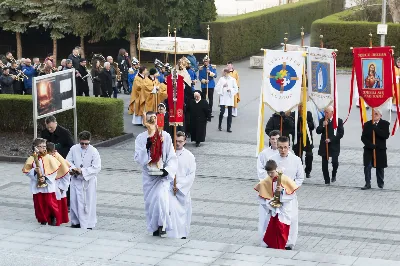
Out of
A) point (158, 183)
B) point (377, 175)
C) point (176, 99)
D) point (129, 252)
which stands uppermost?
point (176, 99)

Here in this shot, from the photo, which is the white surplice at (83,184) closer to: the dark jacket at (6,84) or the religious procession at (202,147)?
the religious procession at (202,147)

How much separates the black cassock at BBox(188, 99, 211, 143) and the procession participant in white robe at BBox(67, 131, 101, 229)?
7.70m

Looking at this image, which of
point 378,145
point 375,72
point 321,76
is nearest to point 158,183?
point 378,145

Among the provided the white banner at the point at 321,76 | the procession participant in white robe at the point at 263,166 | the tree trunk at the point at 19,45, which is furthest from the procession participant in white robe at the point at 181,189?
the tree trunk at the point at 19,45

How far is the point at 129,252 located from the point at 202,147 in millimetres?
10665

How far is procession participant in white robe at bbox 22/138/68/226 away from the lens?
49.2ft

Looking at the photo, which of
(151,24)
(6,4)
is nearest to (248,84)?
(151,24)

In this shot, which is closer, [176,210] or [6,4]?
[176,210]

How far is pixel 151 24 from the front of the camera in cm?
3828

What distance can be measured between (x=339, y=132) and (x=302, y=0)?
112ft

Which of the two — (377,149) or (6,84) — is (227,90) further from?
(377,149)

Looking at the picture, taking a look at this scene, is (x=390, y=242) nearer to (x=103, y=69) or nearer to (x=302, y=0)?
(x=103, y=69)

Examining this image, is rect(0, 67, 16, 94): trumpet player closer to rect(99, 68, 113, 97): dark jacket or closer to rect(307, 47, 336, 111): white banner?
rect(99, 68, 113, 97): dark jacket

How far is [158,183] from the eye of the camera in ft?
46.0
